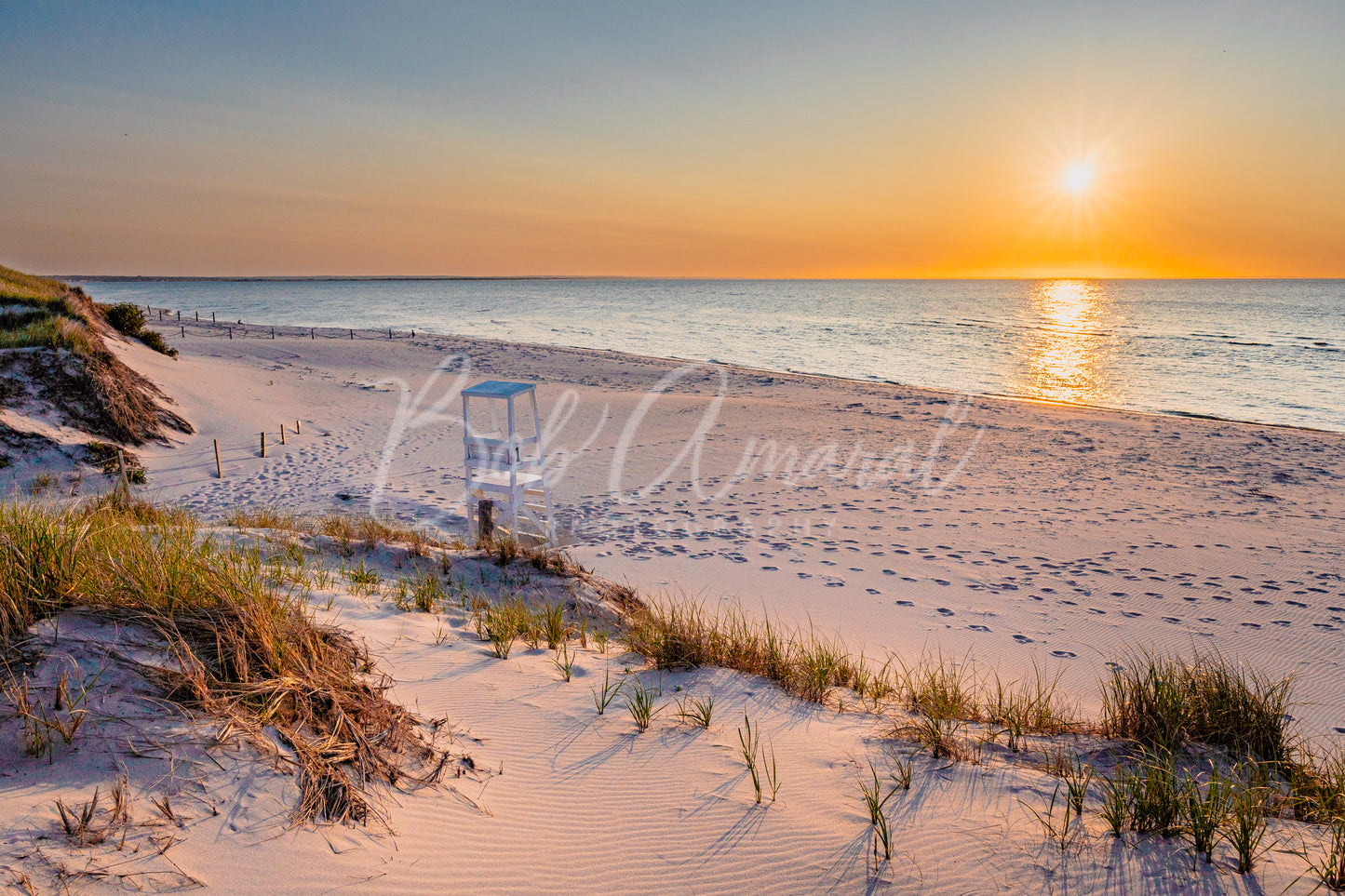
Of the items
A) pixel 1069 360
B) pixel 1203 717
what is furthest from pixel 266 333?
pixel 1203 717

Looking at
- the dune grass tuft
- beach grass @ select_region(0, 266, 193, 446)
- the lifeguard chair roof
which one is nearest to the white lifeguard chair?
the lifeguard chair roof

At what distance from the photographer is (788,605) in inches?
301

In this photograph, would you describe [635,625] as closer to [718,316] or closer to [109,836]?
[109,836]

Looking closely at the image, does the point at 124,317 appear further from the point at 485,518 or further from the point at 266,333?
the point at 266,333

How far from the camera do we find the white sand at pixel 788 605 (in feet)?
8.67

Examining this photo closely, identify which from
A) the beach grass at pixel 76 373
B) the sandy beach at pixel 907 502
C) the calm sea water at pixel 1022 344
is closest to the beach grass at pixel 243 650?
the sandy beach at pixel 907 502

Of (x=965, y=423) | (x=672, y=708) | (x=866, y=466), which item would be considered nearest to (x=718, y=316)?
(x=965, y=423)

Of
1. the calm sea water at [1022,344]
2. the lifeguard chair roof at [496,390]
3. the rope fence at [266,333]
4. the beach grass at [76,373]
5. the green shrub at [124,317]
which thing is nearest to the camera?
the lifeguard chair roof at [496,390]

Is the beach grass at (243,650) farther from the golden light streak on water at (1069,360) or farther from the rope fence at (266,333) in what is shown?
the rope fence at (266,333)

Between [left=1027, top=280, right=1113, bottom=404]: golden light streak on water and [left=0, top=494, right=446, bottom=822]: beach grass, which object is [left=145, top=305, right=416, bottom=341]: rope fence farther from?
[left=0, top=494, right=446, bottom=822]: beach grass

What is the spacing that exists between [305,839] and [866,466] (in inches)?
532

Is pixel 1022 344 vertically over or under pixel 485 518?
over

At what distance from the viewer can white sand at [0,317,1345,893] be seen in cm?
264

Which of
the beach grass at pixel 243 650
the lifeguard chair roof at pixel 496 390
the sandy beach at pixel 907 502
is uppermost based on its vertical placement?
the lifeguard chair roof at pixel 496 390
